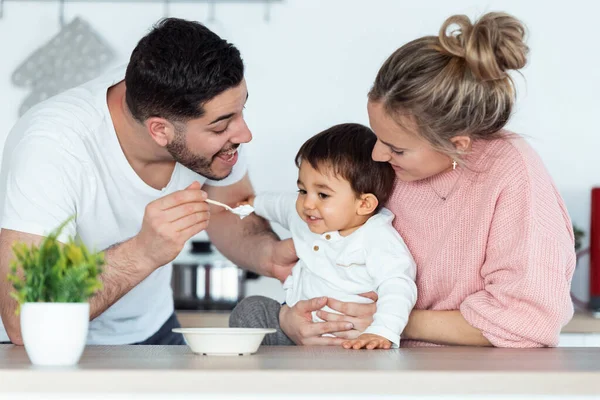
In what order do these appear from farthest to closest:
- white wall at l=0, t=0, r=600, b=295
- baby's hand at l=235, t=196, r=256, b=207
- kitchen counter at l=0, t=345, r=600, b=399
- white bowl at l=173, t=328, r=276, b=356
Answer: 1. white wall at l=0, t=0, r=600, b=295
2. baby's hand at l=235, t=196, r=256, b=207
3. white bowl at l=173, t=328, r=276, b=356
4. kitchen counter at l=0, t=345, r=600, b=399

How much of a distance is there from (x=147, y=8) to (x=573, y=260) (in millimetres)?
2004

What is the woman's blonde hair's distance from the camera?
5.59ft

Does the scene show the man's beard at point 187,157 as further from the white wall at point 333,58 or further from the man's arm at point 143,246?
the white wall at point 333,58

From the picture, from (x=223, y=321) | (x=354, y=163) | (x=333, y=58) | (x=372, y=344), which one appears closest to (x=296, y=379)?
(x=372, y=344)

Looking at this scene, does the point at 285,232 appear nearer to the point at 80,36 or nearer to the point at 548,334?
the point at 80,36

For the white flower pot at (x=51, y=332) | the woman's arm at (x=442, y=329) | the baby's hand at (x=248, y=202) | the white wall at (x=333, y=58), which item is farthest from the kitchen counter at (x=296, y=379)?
the white wall at (x=333, y=58)

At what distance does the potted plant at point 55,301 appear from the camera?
1266 millimetres

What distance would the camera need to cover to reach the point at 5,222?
1836 mm

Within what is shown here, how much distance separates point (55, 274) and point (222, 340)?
30 cm

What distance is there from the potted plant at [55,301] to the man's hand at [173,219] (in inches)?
17.7

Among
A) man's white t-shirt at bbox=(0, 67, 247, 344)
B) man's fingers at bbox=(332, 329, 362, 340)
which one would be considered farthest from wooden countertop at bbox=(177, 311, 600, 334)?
man's fingers at bbox=(332, 329, 362, 340)

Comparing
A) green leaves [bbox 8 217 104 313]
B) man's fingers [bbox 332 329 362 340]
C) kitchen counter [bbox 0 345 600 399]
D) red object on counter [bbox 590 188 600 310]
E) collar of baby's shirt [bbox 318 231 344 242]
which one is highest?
green leaves [bbox 8 217 104 313]

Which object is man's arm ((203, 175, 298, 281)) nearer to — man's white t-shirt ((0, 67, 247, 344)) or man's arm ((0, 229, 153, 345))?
man's white t-shirt ((0, 67, 247, 344))

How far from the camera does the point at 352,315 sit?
1877mm
